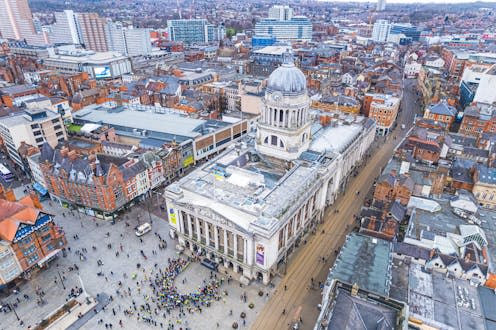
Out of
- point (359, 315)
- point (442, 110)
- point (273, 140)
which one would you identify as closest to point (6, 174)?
point (273, 140)

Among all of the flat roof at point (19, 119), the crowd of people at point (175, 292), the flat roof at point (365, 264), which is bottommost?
the crowd of people at point (175, 292)

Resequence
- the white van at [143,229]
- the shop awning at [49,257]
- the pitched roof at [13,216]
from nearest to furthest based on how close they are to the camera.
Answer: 1. the pitched roof at [13,216]
2. the shop awning at [49,257]
3. the white van at [143,229]

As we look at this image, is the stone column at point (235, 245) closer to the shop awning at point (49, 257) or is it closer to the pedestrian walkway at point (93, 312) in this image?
the pedestrian walkway at point (93, 312)

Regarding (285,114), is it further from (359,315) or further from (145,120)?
(145,120)

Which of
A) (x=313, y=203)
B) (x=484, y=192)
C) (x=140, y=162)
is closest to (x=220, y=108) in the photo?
(x=140, y=162)

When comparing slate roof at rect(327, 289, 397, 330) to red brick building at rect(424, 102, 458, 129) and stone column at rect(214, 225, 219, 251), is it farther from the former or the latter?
red brick building at rect(424, 102, 458, 129)

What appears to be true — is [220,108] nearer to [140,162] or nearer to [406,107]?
[140,162]

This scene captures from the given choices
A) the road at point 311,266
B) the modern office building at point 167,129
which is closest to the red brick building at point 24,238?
the modern office building at point 167,129
